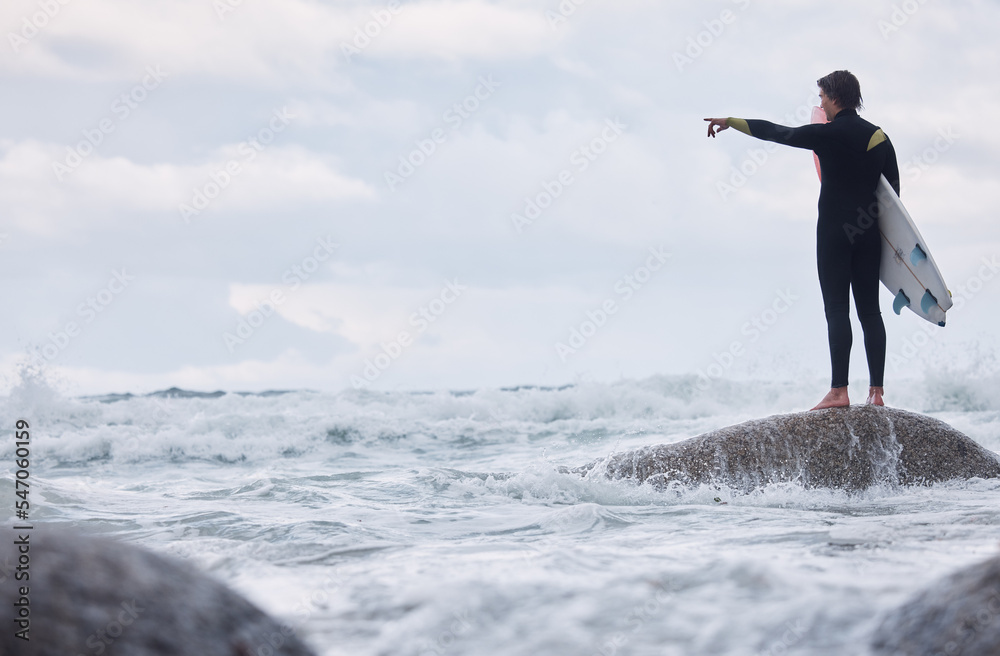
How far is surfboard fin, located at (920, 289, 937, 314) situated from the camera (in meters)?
5.45

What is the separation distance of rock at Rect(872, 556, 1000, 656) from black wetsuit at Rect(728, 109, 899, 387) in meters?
3.31

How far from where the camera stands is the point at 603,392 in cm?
1523

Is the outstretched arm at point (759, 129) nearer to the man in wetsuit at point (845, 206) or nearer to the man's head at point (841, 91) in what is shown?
the man in wetsuit at point (845, 206)

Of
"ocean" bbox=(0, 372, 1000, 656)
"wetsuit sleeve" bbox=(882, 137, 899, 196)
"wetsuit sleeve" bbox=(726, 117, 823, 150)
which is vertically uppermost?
"wetsuit sleeve" bbox=(726, 117, 823, 150)

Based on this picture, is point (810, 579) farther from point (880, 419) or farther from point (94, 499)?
point (94, 499)

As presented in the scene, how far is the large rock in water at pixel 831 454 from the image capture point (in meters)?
5.19

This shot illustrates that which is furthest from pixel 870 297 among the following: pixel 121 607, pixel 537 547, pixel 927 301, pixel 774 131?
pixel 121 607

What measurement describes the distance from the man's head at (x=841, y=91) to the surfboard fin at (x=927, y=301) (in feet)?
4.48

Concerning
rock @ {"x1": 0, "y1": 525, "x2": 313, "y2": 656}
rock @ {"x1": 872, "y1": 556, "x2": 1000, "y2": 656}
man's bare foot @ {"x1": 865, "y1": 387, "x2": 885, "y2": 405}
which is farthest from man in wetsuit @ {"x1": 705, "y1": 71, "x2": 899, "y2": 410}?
rock @ {"x1": 0, "y1": 525, "x2": 313, "y2": 656}

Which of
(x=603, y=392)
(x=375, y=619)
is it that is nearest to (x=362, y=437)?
(x=603, y=392)

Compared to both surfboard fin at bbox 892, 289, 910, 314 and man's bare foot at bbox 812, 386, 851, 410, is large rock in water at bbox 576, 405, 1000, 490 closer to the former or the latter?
man's bare foot at bbox 812, 386, 851, 410

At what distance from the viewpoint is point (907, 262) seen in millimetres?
5465

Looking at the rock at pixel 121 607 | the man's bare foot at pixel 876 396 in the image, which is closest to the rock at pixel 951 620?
the rock at pixel 121 607

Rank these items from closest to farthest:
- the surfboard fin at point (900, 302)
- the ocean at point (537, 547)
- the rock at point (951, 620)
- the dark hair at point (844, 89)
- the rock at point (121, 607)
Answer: the rock at point (121, 607)
the rock at point (951, 620)
the ocean at point (537, 547)
the dark hair at point (844, 89)
the surfboard fin at point (900, 302)
